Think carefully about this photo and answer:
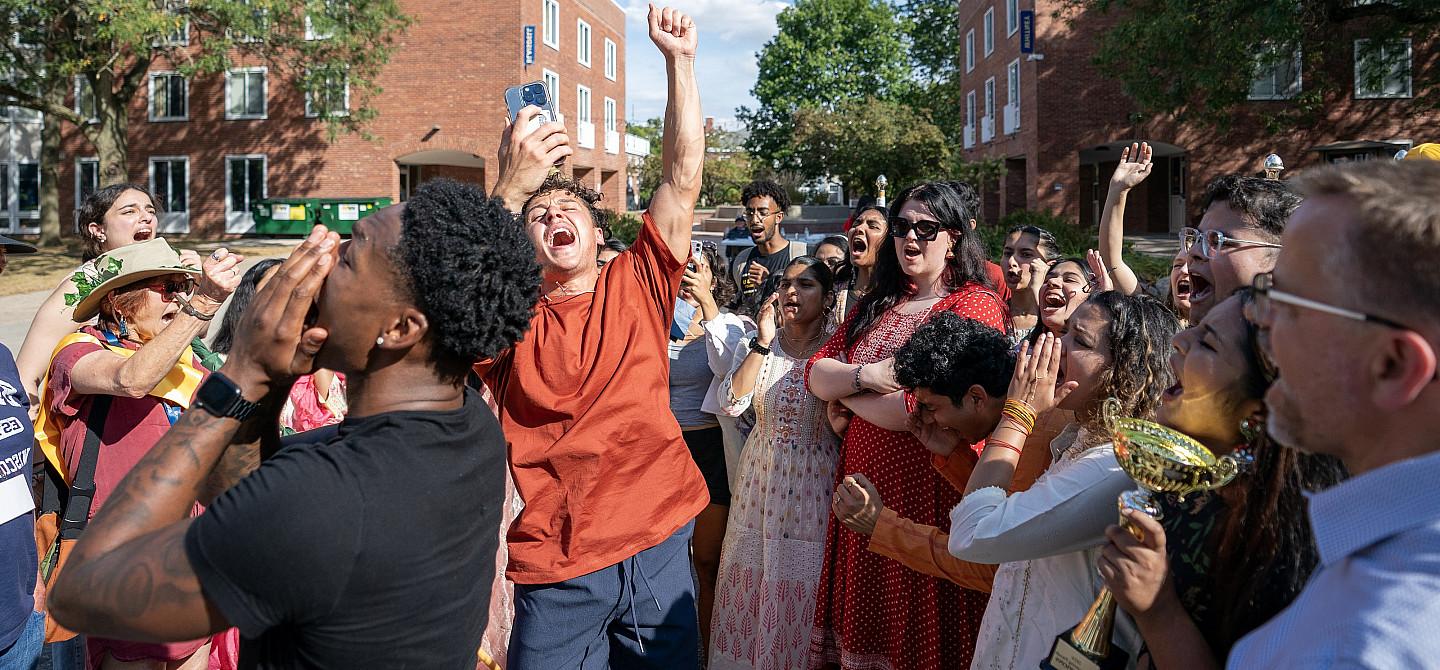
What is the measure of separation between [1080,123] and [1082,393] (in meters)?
28.6

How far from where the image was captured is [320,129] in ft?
108

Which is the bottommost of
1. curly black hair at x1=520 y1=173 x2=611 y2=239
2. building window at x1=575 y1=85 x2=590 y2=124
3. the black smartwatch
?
the black smartwatch

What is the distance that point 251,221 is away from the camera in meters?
33.4

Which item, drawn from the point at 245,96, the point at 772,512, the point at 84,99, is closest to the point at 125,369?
the point at 772,512

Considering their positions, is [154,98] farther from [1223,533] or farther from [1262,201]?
[1223,533]

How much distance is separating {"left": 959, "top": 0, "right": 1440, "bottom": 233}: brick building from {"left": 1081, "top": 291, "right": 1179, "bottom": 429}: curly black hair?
2418cm

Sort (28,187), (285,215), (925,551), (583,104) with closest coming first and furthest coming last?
(925,551) < (285,215) < (28,187) < (583,104)

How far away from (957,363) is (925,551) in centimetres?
59

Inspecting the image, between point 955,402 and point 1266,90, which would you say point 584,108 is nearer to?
point 1266,90

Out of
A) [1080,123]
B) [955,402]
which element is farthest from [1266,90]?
[955,402]

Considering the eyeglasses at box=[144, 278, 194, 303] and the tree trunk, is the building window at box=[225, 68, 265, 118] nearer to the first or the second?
the tree trunk

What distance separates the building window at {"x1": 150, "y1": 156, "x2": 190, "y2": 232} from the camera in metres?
33.5

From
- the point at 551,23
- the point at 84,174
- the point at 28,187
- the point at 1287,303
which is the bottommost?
the point at 1287,303

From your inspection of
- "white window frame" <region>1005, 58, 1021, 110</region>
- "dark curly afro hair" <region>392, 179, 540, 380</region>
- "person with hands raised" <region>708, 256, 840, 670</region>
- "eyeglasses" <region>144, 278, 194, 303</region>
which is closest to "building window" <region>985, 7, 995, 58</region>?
"white window frame" <region>1005, 58, 1021, 110</region>
